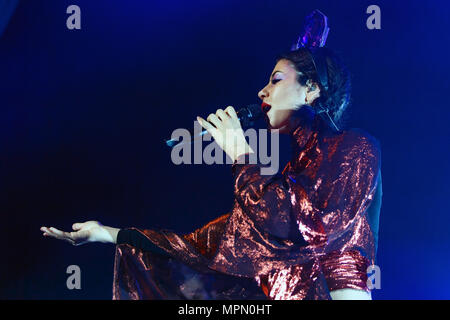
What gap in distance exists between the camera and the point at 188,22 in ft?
7.43

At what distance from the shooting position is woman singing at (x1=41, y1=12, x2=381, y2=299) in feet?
4.54

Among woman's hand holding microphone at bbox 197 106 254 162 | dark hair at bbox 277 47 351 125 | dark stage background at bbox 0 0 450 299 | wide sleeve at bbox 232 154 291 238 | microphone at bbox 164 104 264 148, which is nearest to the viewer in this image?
wide sleeve at bbox 232 154 291 238

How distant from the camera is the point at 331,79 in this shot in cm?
169

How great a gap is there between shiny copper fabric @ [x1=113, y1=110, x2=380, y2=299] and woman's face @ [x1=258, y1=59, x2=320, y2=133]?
6.8 inches

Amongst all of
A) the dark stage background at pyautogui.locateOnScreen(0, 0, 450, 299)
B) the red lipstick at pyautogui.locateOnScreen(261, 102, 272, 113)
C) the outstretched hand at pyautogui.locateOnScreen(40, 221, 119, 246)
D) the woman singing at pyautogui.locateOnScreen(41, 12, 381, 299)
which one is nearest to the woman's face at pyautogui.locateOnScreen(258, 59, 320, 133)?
A: the red lipstick at pyautogui.locateOnScreen(261, 102, 272, 113)

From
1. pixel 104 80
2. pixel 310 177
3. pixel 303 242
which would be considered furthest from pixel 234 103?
pixel 303 242

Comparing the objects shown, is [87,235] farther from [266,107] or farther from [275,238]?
[266,107]

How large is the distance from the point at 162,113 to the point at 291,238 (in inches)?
39.0

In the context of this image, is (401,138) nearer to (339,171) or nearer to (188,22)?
(339,171)

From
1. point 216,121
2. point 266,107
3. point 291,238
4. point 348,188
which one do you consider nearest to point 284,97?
point 266,107

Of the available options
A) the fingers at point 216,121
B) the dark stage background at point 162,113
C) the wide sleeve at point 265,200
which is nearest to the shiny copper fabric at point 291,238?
the wide sleeve at point 265,200

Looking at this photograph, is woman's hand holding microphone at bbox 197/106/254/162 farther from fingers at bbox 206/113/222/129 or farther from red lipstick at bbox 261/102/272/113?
red lipstick at bbox 261/102/272/113
